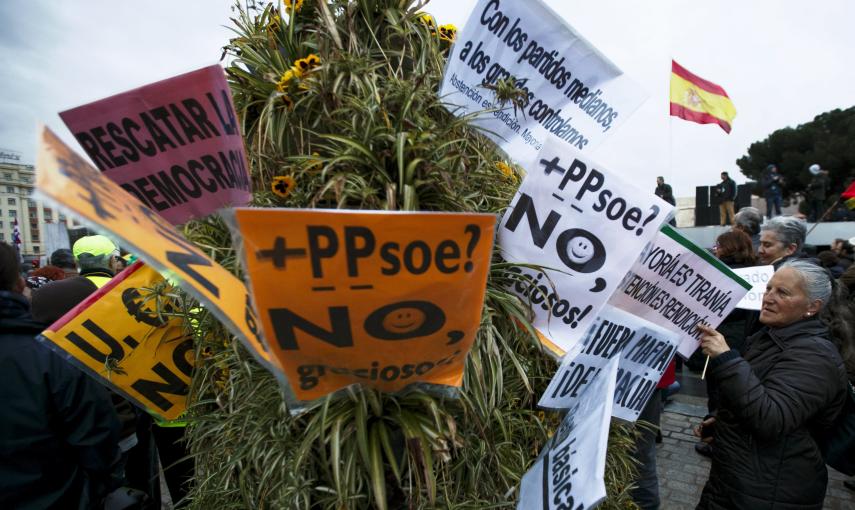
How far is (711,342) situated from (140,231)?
2.41 meters

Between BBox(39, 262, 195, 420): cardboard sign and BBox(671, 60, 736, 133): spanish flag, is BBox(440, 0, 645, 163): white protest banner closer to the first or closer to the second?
BBox(39, 262, 195, 420): cardboard sign

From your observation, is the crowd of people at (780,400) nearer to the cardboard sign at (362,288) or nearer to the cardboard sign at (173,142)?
the cardboard sign at (362,288)

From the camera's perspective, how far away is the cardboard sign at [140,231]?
2.76 feet

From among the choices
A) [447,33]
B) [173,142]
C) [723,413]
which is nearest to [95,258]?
[173,142]

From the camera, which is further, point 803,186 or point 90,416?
point 803,186

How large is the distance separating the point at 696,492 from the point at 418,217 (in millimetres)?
4447

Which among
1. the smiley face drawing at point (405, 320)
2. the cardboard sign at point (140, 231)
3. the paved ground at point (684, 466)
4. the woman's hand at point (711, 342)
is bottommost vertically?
the paved ground at point (684, 466)

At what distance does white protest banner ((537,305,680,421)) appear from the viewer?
1.97 m

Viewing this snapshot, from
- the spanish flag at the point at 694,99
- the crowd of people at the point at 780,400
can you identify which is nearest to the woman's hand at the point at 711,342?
the crowd of people at the point at 780,400

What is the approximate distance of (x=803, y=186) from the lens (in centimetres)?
3719

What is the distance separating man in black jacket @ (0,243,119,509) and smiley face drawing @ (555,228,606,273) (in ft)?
6.91

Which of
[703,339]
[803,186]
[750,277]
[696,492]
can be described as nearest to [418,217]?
[703,339]

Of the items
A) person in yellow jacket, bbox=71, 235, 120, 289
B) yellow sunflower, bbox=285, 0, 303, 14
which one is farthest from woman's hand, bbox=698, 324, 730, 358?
person in yellow jacket, bbox=71, 235, 120, 289

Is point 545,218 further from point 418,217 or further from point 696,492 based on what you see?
point 696,492
